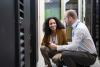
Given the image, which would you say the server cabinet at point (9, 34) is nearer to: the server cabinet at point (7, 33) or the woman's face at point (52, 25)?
the server cabinet at point (7, 33)

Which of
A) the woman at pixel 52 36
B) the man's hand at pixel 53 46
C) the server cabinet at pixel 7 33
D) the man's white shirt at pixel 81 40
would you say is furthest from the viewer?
the woman at pixel 52 36

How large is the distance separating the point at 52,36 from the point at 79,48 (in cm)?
90

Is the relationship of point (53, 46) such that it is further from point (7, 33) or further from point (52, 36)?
point (7, 33)

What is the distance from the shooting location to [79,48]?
4.60 m

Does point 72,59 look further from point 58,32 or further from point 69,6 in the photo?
point 69,6

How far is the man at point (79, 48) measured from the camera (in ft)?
14.6

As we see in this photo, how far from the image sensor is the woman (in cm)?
529

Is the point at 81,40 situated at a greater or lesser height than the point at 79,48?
greater

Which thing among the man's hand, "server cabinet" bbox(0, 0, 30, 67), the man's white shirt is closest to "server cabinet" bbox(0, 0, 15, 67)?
"server cabinet" bbox(0, 0, 30, 67)

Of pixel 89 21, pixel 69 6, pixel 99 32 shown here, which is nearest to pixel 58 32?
pixel 99 32

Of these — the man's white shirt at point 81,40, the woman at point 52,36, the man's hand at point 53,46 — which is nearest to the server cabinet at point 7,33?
the man's white shirt at point 81,40

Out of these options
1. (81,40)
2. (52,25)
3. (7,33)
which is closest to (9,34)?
(7,33)

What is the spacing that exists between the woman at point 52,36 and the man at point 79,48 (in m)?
0.63

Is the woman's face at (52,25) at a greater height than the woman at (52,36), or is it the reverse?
the woman's face at (52,25)
